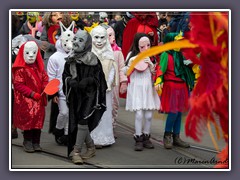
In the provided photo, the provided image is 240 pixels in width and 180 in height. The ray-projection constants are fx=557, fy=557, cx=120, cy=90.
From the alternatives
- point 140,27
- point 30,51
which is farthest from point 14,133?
point 140,27

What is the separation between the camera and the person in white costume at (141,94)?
20.6 feet

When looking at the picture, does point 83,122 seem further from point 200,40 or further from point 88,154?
point 200,40

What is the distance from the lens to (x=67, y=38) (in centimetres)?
630

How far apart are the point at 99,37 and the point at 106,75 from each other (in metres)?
0.46

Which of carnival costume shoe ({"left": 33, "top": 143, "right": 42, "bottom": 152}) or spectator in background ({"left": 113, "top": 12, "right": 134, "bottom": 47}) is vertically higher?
spectator in background ({"left": 113, "top": 12, "right": 134, "bottom": 47})

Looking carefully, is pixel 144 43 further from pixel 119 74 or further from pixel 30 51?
pixel 30 51

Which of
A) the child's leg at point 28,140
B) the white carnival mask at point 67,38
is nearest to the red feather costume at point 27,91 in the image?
the child's leg at point 28,140

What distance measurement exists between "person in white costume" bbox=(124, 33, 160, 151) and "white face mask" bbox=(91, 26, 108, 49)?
34 centimetres

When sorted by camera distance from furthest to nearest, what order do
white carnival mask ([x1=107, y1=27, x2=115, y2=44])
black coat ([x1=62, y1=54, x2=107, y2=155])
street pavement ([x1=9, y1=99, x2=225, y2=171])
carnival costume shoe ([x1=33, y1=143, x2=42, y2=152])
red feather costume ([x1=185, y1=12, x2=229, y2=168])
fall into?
white carnival mask ([x1=107, y1=27, x2=115, y2=44])
carnival costume shoe ([x1=33, y1=143, x2=42, y2=152])
black coat ([x1=62, y1=54, x2=107, y2=155])
street pavement ([x1=9, y1=99, x2=225, y2=171])
red feather costume ([x1=185, y1=12, x2=229, y2=168])

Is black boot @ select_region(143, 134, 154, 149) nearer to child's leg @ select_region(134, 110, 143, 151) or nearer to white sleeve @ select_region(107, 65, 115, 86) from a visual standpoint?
child's leg @ select_region(134, 110, 143, 151)

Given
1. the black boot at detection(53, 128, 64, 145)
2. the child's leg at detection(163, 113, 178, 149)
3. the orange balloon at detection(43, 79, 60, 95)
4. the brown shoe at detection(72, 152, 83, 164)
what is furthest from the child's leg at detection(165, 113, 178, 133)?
the orange balloon at detection(43, 79, 60, 95)

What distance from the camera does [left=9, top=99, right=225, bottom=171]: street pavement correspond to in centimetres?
564

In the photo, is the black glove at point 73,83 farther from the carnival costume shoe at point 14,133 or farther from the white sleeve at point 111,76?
the carnival costume shoe at point 14,133

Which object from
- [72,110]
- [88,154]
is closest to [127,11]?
[72,110]
